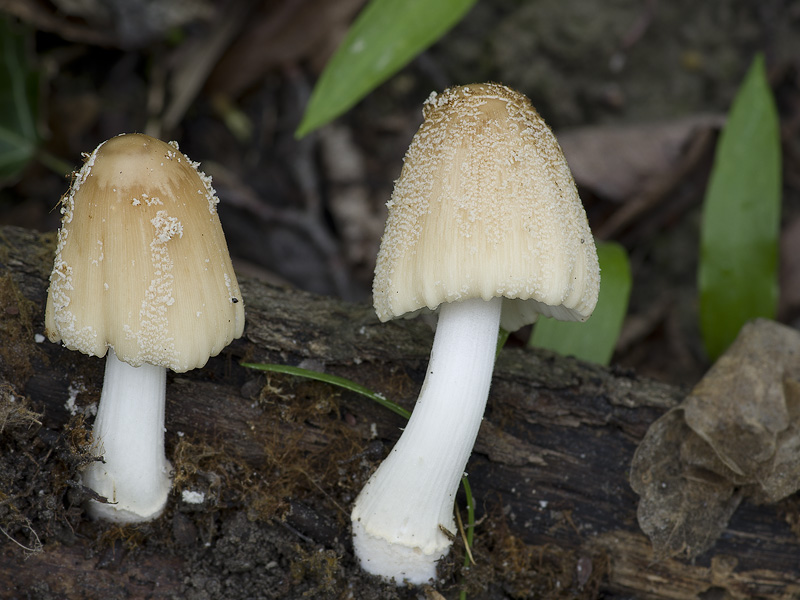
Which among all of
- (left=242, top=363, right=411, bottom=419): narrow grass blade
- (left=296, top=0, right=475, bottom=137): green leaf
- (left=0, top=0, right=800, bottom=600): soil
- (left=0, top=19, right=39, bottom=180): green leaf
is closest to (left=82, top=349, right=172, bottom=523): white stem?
(left=242, top=363, right=411, bottom=419): narrow grass blade

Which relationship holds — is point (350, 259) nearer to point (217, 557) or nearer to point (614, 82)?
point (614, 82)

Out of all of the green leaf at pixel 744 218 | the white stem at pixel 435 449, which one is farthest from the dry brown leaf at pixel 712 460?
the green leaf at pixel 744 218

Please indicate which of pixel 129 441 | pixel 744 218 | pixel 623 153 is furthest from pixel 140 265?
pixel 623 153

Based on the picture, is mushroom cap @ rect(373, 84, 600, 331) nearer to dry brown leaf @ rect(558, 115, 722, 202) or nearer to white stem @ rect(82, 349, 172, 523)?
white stem @ rect(82, 349, 172, 523)

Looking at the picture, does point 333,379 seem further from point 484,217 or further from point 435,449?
point 484,217

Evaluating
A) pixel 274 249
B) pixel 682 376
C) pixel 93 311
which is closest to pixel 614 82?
pixel 682 376

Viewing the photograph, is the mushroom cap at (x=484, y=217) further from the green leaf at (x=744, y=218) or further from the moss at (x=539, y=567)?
the green leaf at (x=744, y=218)
